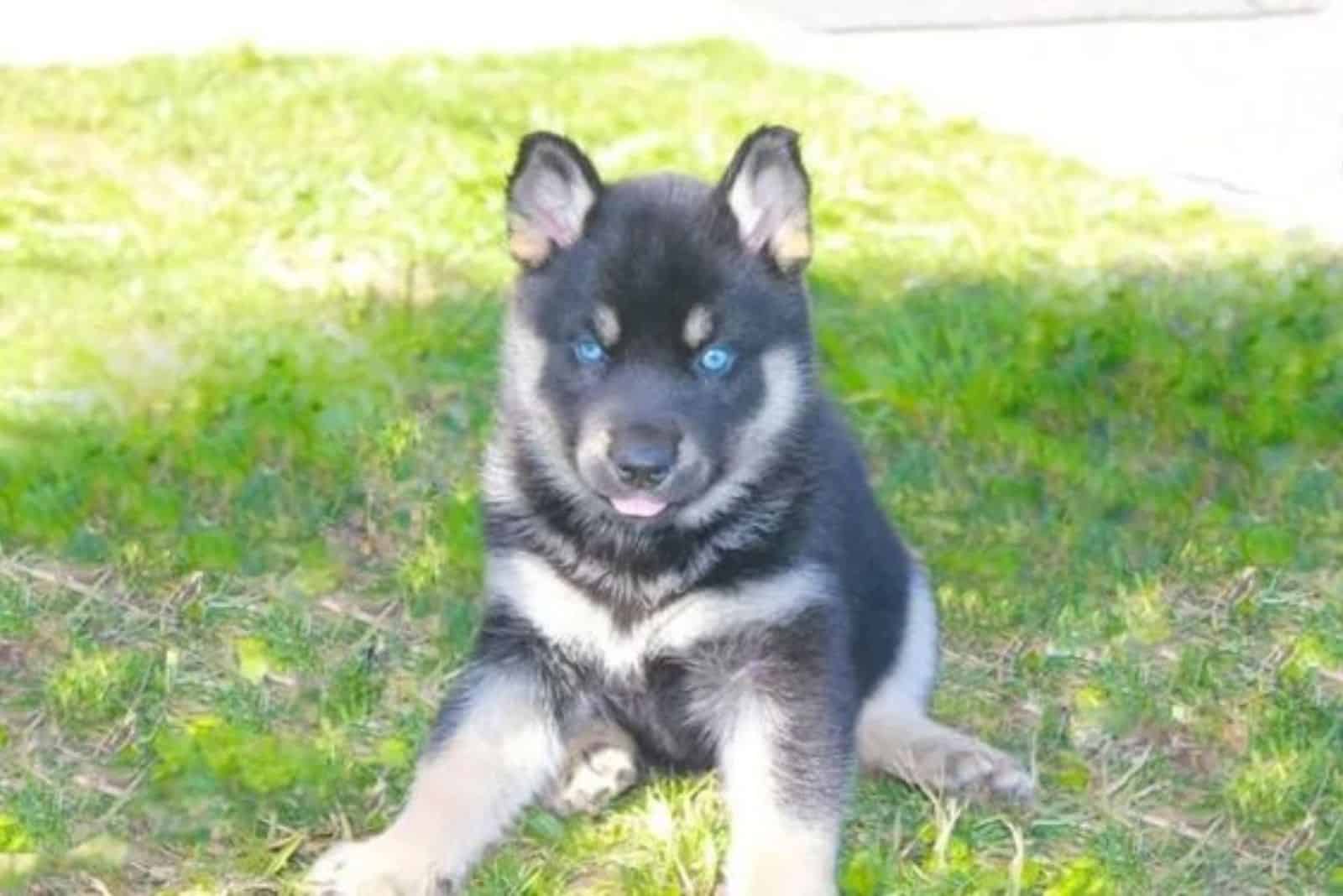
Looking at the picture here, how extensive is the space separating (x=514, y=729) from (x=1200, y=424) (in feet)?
9.73

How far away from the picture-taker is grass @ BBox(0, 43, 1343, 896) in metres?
4.99

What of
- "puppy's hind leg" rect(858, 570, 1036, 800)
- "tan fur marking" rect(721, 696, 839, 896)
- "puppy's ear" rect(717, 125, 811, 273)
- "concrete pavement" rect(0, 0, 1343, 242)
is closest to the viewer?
"tan fur marking" rect(721, 696, 839, 896)

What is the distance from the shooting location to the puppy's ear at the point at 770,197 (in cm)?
479

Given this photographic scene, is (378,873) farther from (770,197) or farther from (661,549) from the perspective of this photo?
(770,197)

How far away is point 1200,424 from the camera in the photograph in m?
7.16

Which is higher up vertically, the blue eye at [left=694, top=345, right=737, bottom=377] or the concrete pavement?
the blue eye at [left=694, top=345, right=737, bottom=377]

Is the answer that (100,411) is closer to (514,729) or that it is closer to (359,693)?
(359,693)

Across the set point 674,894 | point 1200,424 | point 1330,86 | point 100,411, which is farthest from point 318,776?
point 1330,86

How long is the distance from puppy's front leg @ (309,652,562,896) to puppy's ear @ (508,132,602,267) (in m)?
0.84

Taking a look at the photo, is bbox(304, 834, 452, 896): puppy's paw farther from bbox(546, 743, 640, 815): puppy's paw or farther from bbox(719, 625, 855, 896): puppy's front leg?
bbox(719, 625, 855, 896): puppy's front leg

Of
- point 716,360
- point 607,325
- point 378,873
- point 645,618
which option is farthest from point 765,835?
point 607,325

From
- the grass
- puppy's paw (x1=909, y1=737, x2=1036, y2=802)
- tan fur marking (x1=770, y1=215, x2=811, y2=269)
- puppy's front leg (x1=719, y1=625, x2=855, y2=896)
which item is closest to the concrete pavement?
the grass

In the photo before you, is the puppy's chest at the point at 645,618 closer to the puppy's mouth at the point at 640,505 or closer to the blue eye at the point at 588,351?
the puppy's mouth at the point at 640,505

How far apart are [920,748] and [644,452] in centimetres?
103
